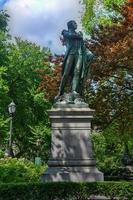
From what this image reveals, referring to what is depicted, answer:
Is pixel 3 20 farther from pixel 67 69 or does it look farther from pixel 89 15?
pixel 67 69

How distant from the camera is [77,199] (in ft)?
46.5

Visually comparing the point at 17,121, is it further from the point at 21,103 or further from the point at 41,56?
the point at 41,56

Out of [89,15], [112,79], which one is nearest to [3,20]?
[89,15]

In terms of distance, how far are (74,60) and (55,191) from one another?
17.6ft

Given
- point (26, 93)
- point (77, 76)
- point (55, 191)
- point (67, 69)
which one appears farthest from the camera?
point (26, 93)

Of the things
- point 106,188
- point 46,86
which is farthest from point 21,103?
point 106,188

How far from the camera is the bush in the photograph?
1415 centimetres

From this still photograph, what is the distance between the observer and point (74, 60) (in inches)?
719

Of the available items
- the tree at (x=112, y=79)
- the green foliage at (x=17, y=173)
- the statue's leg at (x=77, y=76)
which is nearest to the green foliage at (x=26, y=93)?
the tree at (x=112, y=79)

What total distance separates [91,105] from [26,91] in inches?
888

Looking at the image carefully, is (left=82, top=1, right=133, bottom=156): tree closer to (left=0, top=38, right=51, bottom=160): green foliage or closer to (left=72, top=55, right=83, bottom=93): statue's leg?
(left=72, top=55, right=83, bottom=93): statue's leg

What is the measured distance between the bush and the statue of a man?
176 inches

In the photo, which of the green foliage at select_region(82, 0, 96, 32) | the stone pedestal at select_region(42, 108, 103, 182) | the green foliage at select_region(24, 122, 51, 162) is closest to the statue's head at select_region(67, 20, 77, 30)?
the stone pedestal at select_region(42, 108, 103, 182)

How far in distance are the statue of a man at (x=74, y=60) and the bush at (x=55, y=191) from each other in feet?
14.6
